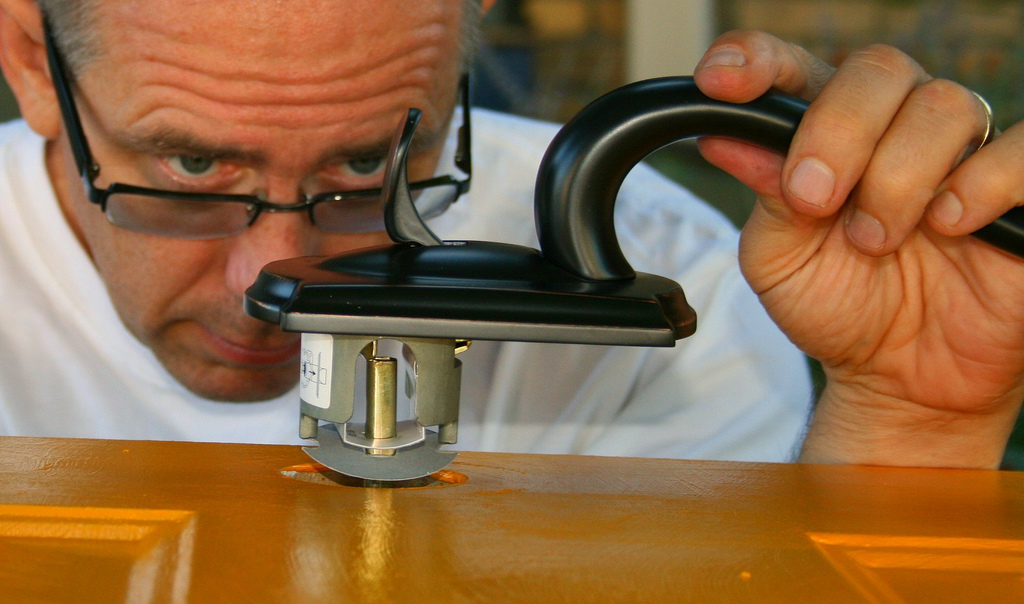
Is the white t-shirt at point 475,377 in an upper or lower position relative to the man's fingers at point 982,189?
lower

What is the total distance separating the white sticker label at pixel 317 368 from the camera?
21.4 inches

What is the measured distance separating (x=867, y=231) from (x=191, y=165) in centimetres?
78

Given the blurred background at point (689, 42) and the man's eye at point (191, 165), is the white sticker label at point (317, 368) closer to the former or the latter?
the man's eye at point (191, 165)

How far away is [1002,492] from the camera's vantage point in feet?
2.09

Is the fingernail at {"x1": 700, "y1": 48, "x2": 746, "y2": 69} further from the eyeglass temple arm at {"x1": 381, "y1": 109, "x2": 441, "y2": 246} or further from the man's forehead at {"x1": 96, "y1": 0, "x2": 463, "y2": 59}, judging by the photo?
the man's forehead at {"x1": 96, "y1": 0, "x2": 463, "y2": 59}

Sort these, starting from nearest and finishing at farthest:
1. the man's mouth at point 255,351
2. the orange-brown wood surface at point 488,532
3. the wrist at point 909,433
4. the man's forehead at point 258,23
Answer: the orange-brown wood surface at point 488,532, the wrist at point 909,433, the man's forehead at point 258,23, the man's mouth at point 255,351

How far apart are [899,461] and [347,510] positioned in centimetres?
57

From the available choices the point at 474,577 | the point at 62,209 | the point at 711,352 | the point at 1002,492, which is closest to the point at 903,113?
the point at 1002,492

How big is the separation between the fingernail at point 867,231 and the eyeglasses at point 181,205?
0.60 m

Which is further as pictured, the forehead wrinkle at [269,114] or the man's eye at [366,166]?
the man's eye at [366,166]

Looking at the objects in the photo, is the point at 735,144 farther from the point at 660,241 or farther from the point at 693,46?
the point at 693,46

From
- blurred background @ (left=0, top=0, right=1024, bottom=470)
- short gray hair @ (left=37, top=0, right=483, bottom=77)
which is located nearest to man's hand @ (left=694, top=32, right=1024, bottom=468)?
short gray hair @ (left=37, top=0, right=483, bottom=77)

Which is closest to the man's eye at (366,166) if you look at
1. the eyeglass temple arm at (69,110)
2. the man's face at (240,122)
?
the man's face at (240,122)

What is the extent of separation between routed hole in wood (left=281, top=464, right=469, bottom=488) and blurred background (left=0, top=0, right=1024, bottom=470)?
10.2ft
